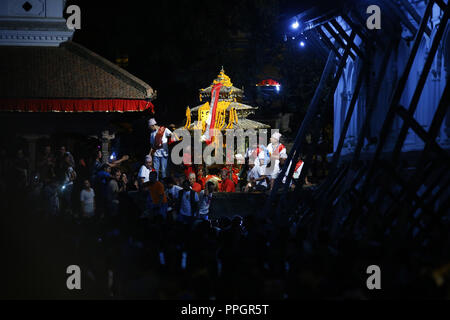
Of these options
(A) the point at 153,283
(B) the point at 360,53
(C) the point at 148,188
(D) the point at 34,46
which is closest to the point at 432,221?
(A) the point at 153,283

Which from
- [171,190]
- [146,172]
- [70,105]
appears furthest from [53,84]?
[171,190]

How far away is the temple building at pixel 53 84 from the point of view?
19844 millimetres

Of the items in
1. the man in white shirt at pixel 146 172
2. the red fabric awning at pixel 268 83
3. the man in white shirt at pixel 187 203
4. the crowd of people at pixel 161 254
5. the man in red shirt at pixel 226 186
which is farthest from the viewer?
the red fabric awning at pixel 268 83

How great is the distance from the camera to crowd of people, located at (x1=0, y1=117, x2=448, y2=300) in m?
7.16

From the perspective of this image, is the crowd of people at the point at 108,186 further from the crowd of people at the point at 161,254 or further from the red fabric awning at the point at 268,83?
the red fabric awning at the point at 268,83

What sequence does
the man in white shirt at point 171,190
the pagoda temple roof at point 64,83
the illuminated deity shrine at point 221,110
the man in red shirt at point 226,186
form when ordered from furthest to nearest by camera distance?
the illuminated deity shrine at point 221,110 < the man in red shirt at point 226,186 < the pagoda temple roof at point 64,83 < the man in white shirt at point 171,190

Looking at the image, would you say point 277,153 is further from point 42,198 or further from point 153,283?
point 153,283

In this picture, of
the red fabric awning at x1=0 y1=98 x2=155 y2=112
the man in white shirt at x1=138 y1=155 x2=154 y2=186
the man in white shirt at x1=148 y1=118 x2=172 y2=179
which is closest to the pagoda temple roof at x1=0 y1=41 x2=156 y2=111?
the red fabric awning at x1=0 y1=98 x2=155 y2=112

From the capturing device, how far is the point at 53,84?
66.3 ft

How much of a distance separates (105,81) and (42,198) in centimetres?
539

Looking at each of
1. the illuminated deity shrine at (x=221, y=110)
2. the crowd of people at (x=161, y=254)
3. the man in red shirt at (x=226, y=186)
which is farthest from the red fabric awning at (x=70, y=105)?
the illuminated deity shrine at (x=221, y=110)

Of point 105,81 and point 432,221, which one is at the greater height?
point 105,81

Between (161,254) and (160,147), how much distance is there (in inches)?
421

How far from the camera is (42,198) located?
647 inches
